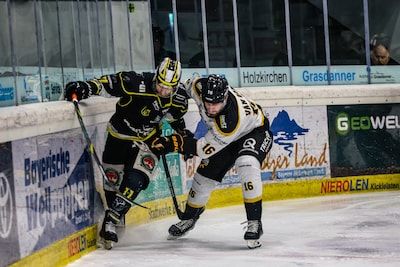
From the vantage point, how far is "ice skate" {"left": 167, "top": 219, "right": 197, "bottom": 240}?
21.9 ft

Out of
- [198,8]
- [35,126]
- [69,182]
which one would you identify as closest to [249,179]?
[69,182]

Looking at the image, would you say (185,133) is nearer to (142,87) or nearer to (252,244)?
(142,87)

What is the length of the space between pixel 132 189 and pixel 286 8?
3.90 m

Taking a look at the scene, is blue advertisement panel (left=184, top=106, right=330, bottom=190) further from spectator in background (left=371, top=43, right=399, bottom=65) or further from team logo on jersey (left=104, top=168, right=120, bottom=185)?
team logo on jersey (left=104, top=168, right=120, bottom=185)

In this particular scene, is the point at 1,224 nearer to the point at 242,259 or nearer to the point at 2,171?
the point at 2,171

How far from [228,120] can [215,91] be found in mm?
245

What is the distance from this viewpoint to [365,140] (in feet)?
29.6

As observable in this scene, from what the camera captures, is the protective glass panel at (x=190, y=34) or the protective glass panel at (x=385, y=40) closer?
the protective glass panel at (x=190, y=34)

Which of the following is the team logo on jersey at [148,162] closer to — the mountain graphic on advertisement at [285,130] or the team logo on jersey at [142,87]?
the team logo on jersey at [142,87]

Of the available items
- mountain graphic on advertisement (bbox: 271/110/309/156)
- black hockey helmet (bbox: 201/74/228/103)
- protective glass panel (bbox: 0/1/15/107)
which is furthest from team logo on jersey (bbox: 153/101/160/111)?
mountain graphic on advertisement (bbox: 271/110/309/156)

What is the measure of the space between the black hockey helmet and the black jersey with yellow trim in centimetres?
57

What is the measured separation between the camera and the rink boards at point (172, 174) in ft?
16.7

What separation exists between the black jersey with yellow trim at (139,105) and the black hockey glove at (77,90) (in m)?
0.22

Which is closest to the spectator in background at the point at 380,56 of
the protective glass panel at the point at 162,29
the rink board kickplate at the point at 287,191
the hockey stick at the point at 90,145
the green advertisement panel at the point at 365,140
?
the green advertisement panel at the point at 365,140
